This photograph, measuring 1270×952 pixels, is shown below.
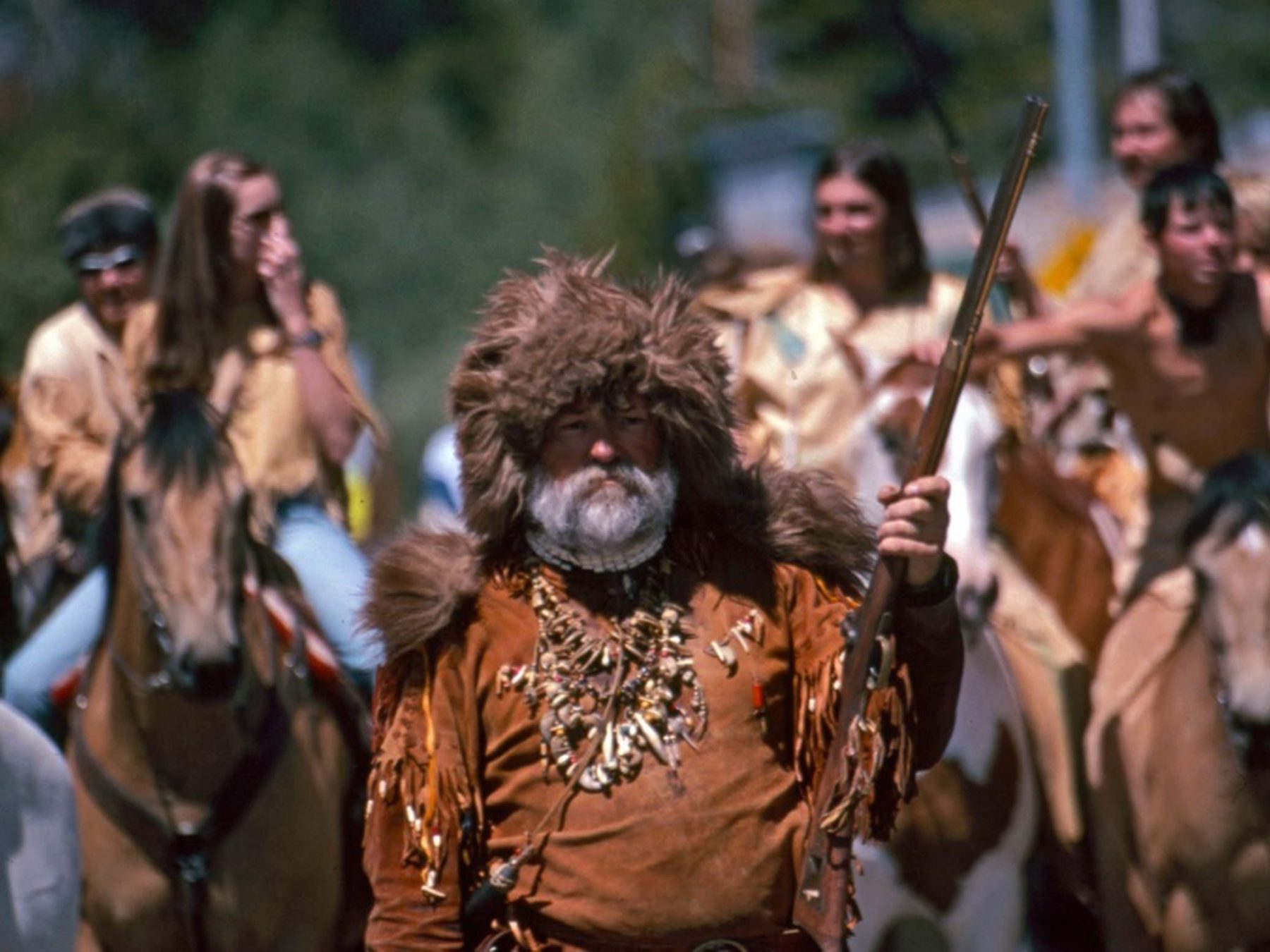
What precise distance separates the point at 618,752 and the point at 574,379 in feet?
2.15

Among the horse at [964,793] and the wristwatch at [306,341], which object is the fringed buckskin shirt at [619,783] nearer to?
the horse at [964,793]

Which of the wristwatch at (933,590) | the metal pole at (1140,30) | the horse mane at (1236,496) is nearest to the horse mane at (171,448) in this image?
the horse mane at (1236,496)

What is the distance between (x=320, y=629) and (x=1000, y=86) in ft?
93.0

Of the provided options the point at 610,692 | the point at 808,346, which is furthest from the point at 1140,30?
the point at 610,692

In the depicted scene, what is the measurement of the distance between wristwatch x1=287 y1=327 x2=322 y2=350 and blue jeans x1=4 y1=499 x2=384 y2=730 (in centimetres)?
47

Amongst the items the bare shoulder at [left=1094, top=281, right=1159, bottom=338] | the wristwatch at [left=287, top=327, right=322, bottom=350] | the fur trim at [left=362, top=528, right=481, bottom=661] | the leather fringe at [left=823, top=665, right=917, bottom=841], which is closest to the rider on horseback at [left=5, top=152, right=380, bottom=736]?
the wristwatch at [left=287, top=327, right=322, bottom=350]

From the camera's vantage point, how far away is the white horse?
20.0 ft

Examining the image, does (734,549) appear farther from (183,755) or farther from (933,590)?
(183,755)

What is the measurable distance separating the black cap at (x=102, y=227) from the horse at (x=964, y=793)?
240 centimetres

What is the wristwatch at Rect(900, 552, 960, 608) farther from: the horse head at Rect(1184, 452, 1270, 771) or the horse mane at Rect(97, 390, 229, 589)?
the horse mane at Rect(97, 390, 229, 589)

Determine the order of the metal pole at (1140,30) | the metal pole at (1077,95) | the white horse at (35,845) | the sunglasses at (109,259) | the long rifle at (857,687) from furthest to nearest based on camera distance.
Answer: the metal pole at (1140,30), the metal pole at (1077,95), the sunglasses at (109,259), the white horse at (35,845), the long rifle at (857,687)

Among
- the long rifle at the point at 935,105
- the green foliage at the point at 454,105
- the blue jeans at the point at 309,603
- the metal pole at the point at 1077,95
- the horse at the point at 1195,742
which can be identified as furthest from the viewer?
the green foliage at the point at 454,105

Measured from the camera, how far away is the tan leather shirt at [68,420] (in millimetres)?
7859

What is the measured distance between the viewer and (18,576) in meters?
8.47
